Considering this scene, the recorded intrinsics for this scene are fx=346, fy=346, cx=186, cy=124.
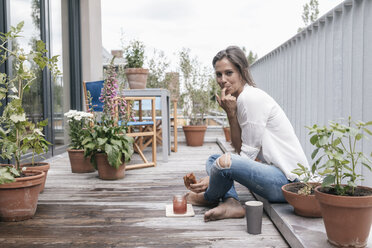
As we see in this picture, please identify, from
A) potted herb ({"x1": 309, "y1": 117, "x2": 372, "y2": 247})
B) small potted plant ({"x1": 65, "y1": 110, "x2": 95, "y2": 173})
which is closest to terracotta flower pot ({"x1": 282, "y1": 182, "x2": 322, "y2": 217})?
potted herb ({"x1": 309, "y1": 117, "x2": 372, "y2": 247})

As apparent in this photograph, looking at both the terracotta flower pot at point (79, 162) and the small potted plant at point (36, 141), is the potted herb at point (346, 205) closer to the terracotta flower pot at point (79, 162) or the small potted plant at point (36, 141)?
the small potted plant at point (36, 141)

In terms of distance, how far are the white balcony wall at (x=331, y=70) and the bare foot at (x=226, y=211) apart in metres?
0.69

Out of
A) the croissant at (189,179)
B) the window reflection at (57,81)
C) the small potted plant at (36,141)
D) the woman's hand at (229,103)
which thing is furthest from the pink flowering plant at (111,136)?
the window reflection at (57,81)

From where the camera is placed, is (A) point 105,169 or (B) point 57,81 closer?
(A) point 105,169

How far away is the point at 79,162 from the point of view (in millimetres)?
3273

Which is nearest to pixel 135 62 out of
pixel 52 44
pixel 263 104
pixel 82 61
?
pixel 52 44

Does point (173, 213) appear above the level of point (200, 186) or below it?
below

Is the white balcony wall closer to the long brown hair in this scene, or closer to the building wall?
the long brown hair

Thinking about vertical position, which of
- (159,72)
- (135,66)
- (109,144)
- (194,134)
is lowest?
(194,134)

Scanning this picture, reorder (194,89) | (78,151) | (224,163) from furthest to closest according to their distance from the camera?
(194,89), (78,151), (224,163)

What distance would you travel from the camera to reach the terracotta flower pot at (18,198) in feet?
6.18

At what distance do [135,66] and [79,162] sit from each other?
55.5 inches

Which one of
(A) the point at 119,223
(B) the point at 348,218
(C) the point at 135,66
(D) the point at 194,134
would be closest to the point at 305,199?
(B) the point at 348,218

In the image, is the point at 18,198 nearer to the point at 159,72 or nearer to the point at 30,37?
the point at 30,37
